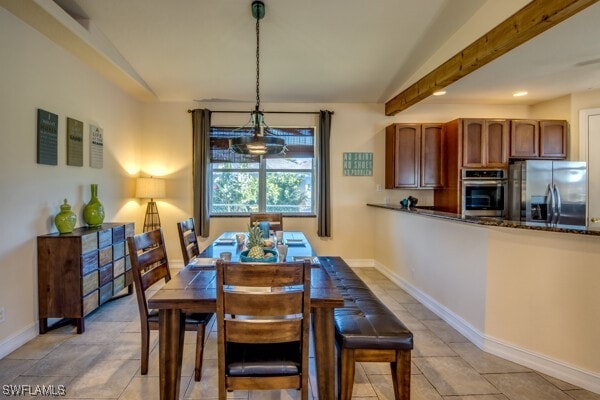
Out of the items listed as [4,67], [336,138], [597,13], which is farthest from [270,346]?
[336,138]

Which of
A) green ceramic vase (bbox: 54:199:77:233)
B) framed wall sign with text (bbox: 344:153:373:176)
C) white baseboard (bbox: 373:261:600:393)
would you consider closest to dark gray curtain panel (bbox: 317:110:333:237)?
framed wall sign with text (bbox: 344:153:373:176)

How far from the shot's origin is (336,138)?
4895 millimetres

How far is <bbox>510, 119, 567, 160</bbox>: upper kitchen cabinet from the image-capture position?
14.4 ft

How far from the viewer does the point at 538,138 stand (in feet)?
14.5

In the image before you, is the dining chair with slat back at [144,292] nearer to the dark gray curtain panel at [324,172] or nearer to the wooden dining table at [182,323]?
the wooden dining table at [182,323]

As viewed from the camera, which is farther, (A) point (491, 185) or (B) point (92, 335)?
(A) point (491, 185)

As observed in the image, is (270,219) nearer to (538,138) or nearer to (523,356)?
(523,356)

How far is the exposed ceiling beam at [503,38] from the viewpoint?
80.7 inches

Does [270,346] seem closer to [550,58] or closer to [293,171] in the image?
[293,171]

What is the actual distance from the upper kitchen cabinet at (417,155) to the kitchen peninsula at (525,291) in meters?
1.61

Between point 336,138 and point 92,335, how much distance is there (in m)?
3.95

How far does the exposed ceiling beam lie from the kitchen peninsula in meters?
1.45

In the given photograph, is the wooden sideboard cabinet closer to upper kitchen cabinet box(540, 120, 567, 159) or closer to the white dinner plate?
the white dinner plate

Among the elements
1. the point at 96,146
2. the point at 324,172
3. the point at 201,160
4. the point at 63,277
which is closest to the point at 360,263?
the point at 324,172
